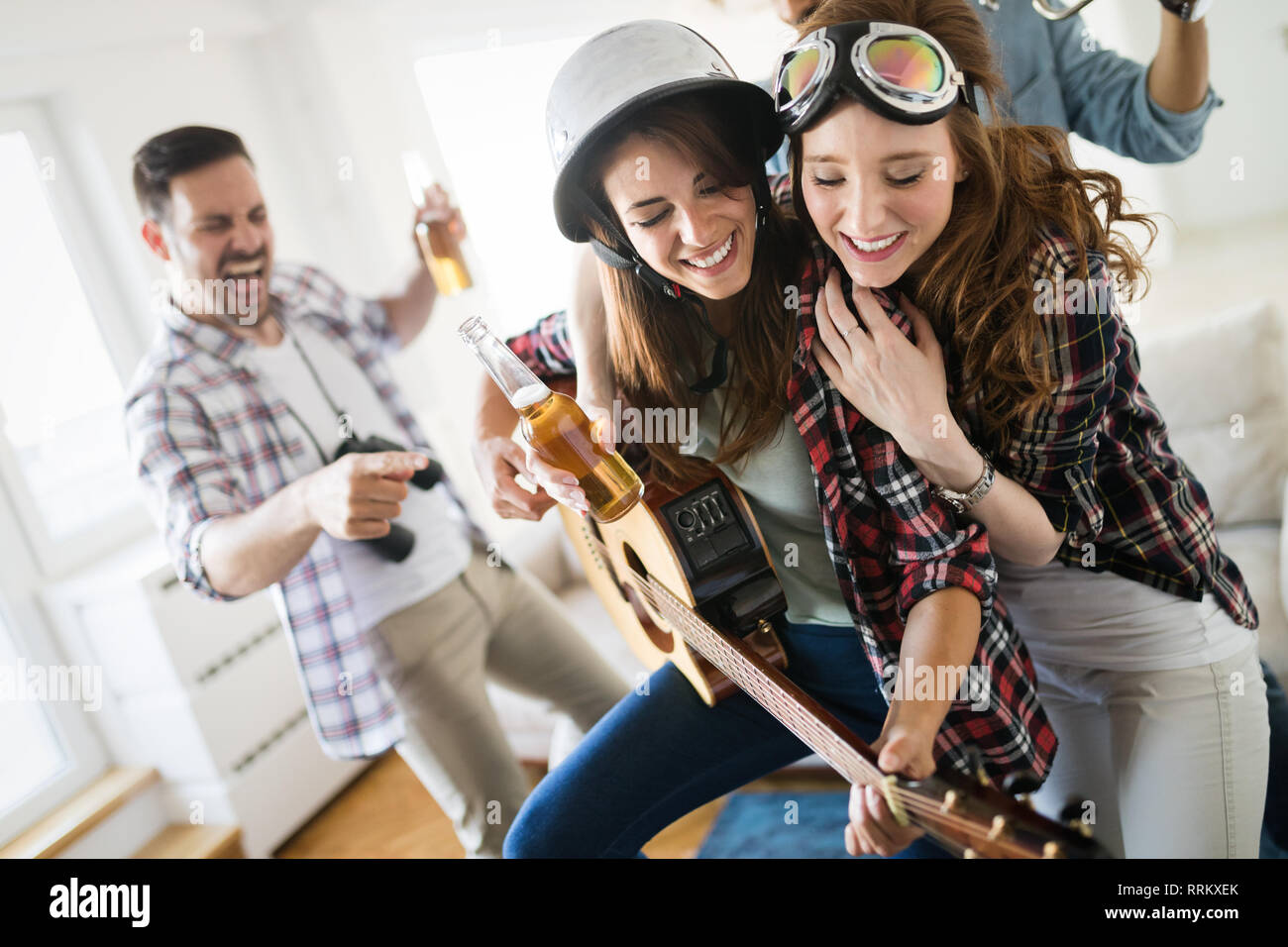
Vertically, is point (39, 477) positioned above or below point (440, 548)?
above

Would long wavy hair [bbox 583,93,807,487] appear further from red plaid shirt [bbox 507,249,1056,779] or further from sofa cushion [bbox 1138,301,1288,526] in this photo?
sofa cushion [bbox 1138,301,1288,526]

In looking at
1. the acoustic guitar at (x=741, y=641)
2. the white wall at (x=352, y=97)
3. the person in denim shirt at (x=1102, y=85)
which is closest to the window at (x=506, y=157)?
the white wall at (x=352, y=97)

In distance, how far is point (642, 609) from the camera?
5.42 feet

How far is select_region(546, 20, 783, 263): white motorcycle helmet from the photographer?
1004mm

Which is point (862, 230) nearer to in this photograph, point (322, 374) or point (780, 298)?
point (780, 298)

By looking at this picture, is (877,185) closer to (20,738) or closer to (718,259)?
(718,259)

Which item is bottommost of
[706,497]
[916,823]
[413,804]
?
[413,804]

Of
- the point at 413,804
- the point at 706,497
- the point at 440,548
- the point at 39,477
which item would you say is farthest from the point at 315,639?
the point at 706,497

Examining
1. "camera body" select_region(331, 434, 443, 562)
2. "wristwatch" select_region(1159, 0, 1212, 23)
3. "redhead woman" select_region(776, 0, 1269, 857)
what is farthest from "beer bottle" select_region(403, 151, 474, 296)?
"wristwatch" select_region(1159, 0, 1212, 23)

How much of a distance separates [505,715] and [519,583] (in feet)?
1.60

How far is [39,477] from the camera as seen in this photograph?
6.83 ft

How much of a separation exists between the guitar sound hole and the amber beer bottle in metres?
0.28

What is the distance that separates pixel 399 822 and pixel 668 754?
1.16 meters

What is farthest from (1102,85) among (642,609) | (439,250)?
(439,250)
